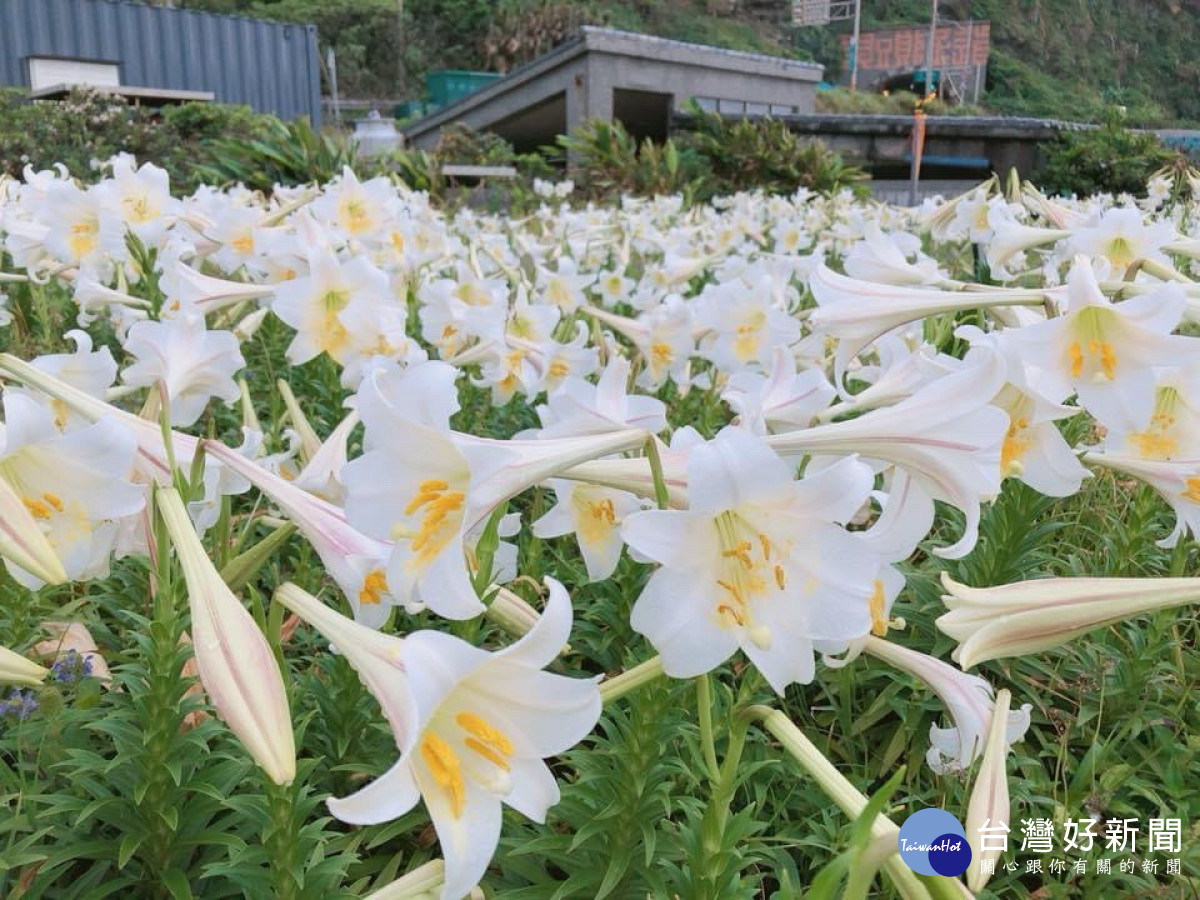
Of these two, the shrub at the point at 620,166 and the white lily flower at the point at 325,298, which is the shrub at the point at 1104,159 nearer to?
the shrub at the point at 620,166

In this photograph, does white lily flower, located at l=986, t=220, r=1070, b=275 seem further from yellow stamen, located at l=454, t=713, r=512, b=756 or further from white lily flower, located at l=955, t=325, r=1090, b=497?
yellow stamen, located at l=454, t=713, r=512, b=756

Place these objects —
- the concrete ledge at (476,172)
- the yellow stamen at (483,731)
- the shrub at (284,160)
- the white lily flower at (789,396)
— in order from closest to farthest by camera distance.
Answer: the yellow stamen at (483,731) → the white lily flower at (789,396) → the shrub at (284,160) → the concrete ledge at (476,172)

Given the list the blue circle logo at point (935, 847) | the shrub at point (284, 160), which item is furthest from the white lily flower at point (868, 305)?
the shrub at point (284, 160)

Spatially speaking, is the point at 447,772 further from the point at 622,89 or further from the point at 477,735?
the point at 622,89

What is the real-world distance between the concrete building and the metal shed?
388 cm

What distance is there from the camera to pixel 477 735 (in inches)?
35.4

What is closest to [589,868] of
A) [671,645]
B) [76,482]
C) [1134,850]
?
[671,645]

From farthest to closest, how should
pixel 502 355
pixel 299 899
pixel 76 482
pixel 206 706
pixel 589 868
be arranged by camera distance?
pixel 502 355, pixel 206 706, pixel 589 868, pixel 299 899, pixel 76 482

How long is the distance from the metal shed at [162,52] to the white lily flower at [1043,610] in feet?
72.5

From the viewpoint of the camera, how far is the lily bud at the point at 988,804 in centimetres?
90

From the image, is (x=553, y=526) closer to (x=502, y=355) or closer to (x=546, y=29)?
(x=502, y=355)

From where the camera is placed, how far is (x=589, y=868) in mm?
1377

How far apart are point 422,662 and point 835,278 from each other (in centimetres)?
93

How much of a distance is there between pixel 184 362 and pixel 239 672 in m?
0.80
